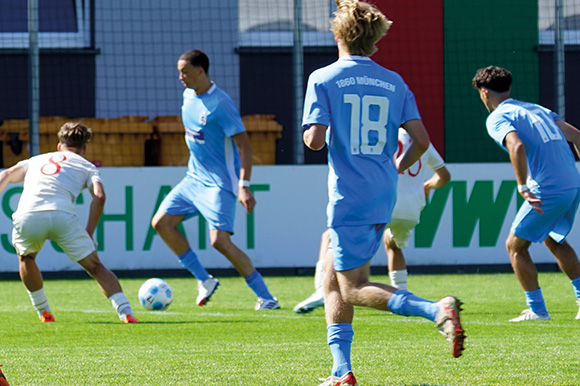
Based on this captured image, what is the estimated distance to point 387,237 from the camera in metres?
8.86

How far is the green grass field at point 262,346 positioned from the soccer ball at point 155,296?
10cm

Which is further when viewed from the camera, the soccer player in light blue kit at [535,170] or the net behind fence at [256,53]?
the net behind fence at [256,53]

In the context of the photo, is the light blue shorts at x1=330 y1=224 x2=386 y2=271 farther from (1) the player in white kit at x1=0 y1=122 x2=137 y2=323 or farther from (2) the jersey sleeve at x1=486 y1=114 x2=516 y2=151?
(1) the player in white kit at x1=0 y1=122 x2=137 y2=323

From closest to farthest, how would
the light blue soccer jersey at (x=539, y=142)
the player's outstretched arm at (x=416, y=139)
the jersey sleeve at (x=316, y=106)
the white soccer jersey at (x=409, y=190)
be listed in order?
the jersey sleeve at (x=316, y=106) < the player's outstretched arm at (x=416, y=139) < the light blue soccer jersey at (x=539, y=142) < the white soccer jersey at (x=409, y=190)

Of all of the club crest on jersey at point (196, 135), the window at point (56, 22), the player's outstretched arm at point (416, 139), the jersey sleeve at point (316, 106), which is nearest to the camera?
the jersey sleeve at point (316, 106)

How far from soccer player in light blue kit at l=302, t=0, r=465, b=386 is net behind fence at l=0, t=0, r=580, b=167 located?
10.5m

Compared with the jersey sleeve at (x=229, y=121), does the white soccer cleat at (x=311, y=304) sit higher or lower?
lower

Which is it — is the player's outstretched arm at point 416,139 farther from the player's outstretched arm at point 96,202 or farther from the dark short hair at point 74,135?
Answer: the dark short hair at point 74,135

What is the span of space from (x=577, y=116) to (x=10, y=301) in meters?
10.0

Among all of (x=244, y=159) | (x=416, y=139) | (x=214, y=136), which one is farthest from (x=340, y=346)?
(x=214, y=136)

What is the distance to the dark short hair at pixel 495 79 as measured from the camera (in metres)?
7.63

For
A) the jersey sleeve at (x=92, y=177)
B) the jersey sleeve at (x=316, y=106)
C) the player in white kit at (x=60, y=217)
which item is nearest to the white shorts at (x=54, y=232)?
the player in white kit at (x=60, y=217)

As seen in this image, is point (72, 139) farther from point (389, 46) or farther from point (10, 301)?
point (389, 46)

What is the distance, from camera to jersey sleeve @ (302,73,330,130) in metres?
4.57
